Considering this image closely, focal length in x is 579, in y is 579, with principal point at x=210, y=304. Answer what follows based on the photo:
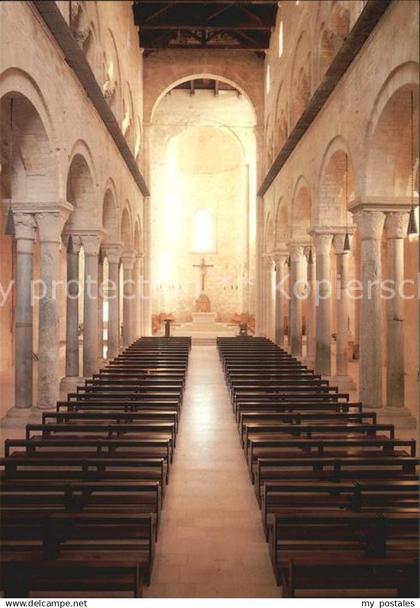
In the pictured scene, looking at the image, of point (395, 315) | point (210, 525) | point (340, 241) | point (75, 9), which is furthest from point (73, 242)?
point (210, 525)

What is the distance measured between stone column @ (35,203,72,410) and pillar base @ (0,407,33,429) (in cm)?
40

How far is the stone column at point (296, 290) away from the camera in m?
22.7

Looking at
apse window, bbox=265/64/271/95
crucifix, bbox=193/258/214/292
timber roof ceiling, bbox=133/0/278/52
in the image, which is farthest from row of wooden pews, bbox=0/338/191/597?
crucifix, bbox=193/258/214/292

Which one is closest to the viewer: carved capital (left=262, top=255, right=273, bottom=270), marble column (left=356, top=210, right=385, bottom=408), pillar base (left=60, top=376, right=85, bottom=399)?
marble column (left=356, top=210, right=385, bottom=408)

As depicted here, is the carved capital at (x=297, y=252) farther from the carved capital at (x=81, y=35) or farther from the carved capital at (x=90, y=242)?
the carved capital at (x=81, y=35)

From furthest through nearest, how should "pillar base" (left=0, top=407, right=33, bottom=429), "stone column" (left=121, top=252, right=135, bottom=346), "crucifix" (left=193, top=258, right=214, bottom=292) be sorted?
"crucifix" (left=193, top=258, right=214, bottom=292) → "stone column" (left=121, top=252, right=135, bottom=346) → "pillar base" (left=0, top=407, right=33, bottom=429)

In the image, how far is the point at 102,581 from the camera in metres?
4.71

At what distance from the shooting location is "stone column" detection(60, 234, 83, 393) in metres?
17.2

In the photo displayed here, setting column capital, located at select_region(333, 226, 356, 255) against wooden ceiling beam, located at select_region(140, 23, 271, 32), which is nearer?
column capital, located at select_region(333, 226, 356, 255)

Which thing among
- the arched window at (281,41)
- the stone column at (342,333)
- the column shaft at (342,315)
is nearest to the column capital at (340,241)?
the stone column at (342,333)

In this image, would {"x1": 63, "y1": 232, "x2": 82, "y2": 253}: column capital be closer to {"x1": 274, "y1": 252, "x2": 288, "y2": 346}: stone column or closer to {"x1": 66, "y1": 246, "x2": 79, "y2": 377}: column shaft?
{"x1": 66, "y1": 246, "x2": 79, "y2": 377}: column shaft

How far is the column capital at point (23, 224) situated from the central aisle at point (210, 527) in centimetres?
556

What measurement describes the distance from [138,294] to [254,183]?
11.5m

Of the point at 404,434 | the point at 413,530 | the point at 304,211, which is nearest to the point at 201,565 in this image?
the point at 413,530
